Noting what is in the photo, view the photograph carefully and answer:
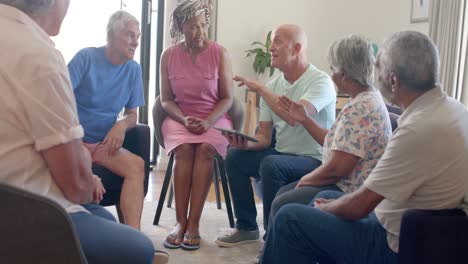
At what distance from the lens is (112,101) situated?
2.43m

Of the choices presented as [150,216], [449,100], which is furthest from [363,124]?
[150,216]

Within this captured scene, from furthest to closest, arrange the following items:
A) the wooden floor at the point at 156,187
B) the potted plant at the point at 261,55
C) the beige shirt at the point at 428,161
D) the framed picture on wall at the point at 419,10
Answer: the potted plant at the point at 261,55 < the framed picture on wall at the point at 419,10 < the wooden floor at the point at 156,187 < the beige shirt at the point at 428,161

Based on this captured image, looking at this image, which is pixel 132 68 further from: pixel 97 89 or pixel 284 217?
pixel 284 217

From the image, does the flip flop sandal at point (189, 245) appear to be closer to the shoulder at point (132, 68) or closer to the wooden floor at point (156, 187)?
the shoulder at point (132, 68)

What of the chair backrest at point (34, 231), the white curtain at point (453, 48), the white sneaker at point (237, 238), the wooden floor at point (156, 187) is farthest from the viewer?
the wooden floor at point (156, 187)

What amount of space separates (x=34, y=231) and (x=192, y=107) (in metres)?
1.93

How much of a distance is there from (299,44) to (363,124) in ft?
2.87

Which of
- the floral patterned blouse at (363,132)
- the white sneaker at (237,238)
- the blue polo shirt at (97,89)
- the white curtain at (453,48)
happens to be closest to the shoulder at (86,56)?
the blue polo shirt at (97,89)

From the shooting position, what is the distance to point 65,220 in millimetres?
930

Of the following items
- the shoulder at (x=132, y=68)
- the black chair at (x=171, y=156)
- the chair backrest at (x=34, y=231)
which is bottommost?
the black chair at (x=171, y=156)

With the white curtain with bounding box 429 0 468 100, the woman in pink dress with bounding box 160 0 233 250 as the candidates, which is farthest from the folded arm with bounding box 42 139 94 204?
the white curtain with bounding box 429 0 468 100

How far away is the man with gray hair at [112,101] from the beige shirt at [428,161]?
1259mm

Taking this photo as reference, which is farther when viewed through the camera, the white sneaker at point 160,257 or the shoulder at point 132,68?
the shoulder at point 132,68

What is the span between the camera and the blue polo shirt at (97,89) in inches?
92.4
